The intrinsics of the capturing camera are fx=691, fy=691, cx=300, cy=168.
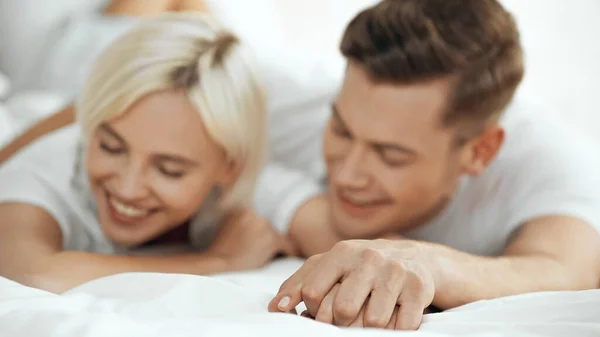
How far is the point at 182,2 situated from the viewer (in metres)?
1.76

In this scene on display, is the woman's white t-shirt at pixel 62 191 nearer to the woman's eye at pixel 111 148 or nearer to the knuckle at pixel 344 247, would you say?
the woman's eye at pixel 111 148

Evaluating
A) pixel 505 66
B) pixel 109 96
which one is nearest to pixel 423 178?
pixel 505 66

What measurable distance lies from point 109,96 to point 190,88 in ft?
0.38

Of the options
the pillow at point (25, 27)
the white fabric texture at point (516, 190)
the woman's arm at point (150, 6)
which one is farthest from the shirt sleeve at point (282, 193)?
the pillow at point (25, 27)

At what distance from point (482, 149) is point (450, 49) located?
18 cm

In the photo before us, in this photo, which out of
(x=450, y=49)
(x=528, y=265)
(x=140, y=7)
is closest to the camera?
(x=528, y=265)

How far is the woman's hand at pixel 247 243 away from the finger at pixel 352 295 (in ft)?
1.52

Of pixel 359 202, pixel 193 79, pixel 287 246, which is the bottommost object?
pixel 287 246

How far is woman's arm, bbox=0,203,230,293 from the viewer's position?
0.87 metres

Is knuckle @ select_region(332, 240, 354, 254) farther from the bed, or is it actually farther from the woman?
the woman

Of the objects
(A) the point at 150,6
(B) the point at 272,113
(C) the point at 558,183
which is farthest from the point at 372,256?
(A) the point at 150,6

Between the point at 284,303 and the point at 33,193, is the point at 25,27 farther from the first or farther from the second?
the point at 284,303

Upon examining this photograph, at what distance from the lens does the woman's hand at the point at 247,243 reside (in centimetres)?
105

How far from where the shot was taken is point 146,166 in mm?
959
